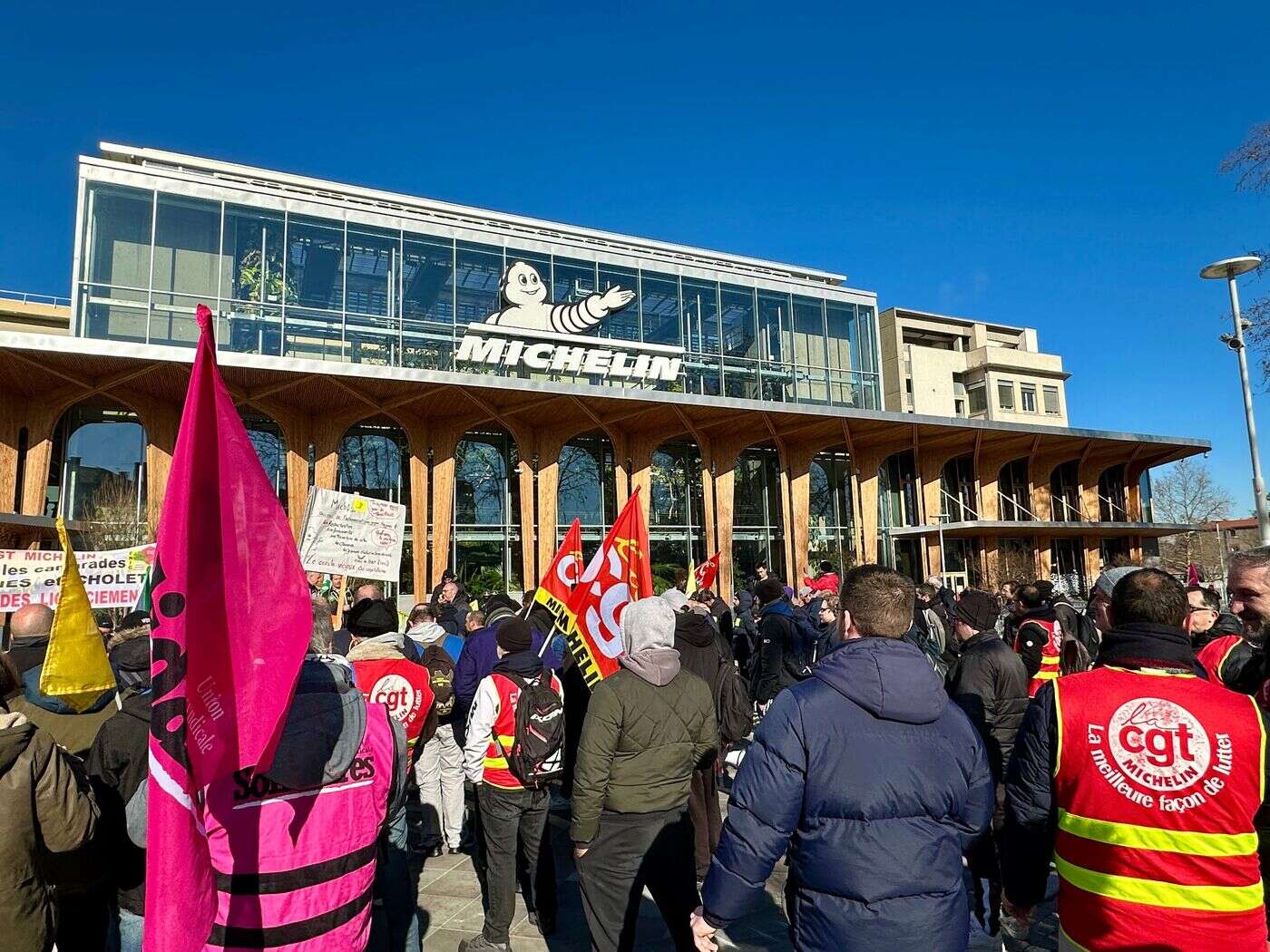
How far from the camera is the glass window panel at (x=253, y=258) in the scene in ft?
69.6

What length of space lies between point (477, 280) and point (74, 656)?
70.6 feet

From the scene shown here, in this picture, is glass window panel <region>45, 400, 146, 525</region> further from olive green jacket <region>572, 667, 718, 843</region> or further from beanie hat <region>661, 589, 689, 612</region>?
olive green jacket <region>572, 667, 718, 843</region>

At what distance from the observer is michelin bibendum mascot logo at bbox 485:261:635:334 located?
78.4 ft

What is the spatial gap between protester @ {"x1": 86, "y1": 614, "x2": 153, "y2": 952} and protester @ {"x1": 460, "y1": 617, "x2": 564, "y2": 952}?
1.82 m

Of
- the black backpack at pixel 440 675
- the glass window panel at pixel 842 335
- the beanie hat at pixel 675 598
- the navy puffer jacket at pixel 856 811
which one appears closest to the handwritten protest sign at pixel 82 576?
the black backpack at pixel 440 675

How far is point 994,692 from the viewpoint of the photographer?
5.35m

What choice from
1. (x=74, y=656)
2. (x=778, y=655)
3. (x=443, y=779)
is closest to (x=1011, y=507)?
(x=778, y=655)

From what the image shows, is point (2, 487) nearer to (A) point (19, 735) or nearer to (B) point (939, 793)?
(A) point (19, 735)

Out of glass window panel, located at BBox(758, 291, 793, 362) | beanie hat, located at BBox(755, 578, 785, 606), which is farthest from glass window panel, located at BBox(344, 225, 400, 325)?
beanie hat, located at BBox(755, 578, 785, 606)

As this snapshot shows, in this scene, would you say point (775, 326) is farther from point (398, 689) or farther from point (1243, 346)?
point (398, 689)

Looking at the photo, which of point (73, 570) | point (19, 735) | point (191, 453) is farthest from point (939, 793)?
point (73, 570)

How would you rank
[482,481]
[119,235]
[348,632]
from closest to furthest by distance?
[348,632]
[119,235]
[482,481]

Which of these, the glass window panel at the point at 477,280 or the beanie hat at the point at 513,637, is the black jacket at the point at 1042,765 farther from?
the glass window panel at the point at 477,280

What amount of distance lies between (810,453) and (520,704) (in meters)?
25.5
